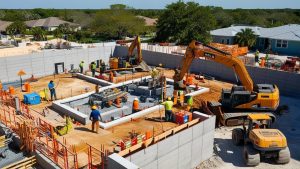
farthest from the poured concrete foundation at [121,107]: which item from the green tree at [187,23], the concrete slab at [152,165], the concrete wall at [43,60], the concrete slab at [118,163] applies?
the green tree at [187,23]

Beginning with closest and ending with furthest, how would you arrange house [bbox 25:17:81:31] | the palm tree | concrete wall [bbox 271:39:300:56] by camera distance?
concrete wall [bbox 271:39:300:56] → the palm tree → house [bbox 25:17:81:31]

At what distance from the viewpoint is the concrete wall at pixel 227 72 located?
22422 millimetres

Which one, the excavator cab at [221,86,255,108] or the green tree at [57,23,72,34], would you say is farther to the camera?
the green tree at [57,23,72,34]

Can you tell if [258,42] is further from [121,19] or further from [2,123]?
[2,123]

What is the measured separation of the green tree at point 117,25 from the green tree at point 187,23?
1647 centimetres

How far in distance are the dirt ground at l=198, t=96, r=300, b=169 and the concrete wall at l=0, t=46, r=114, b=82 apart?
1912cm

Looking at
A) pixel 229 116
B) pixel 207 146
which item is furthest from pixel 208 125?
pixel 229 116

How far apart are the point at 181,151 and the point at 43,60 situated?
68.7 ft

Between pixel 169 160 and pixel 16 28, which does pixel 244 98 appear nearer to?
pixel 169 160

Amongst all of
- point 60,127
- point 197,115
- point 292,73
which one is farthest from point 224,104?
point 60,127

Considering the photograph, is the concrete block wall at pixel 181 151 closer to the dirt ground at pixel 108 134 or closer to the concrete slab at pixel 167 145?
the concrete slab at pixel 167 145

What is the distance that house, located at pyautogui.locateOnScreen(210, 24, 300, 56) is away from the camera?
37.2m

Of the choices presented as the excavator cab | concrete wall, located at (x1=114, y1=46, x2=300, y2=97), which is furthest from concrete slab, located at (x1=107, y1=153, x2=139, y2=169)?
concrete wall, located at (x1=114, y1=46, x2=300, y2=97)

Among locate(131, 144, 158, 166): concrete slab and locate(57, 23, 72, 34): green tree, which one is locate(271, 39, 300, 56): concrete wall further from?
locate(57, 23, 72, 34): green tree
